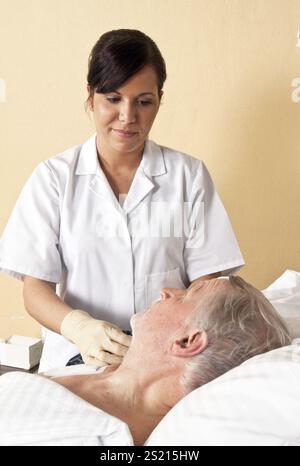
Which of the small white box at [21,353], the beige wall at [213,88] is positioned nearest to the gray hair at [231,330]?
the beige wall at [213,88]

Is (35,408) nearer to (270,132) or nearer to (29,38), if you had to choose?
(270,132)

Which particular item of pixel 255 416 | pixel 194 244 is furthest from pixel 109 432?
pixel 194 244

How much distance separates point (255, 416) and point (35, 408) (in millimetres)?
390

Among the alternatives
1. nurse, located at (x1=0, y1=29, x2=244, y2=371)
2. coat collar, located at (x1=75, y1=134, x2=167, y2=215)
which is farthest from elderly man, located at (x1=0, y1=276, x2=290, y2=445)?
coat collar, located at (x1=75, y1=134, x2=167, y2=215)

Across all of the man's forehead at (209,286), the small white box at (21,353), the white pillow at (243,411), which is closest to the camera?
the white pillow at (243,411)

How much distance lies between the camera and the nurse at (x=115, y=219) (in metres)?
1.74

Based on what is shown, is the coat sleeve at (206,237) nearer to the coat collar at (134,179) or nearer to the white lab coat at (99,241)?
the white lab coat at (99,241)

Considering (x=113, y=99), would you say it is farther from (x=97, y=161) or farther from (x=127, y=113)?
(x=97, y=161)

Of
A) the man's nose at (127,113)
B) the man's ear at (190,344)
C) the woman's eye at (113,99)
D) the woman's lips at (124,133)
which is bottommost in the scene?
the man's ear at (190,344)

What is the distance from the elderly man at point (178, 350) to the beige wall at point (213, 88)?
0.92 m

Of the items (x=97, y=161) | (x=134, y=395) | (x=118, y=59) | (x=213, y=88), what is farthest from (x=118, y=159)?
(x=134, y=395)

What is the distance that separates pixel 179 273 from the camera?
190 cm

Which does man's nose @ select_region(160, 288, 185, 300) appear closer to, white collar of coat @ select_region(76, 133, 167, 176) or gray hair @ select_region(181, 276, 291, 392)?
gray hair @ select_region(181, 276, 291, 392)

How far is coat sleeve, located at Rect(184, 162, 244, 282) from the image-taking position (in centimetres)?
190
